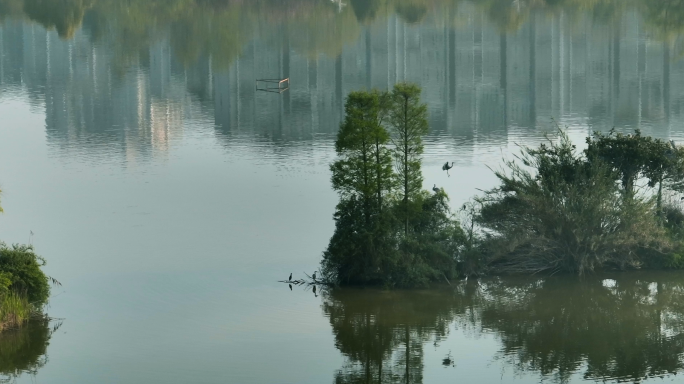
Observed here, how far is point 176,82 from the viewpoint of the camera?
45625 mm

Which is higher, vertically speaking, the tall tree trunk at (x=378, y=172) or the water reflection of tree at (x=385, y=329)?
the tall tree trunk at (x=378, y=172)

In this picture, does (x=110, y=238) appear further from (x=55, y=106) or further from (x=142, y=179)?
(x=55, y=106)

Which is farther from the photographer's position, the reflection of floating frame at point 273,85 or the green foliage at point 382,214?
the reflection of floating frame at point 273,85

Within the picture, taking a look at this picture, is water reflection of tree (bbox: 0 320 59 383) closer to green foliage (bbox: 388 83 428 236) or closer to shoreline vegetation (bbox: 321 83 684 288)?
shoreline vegetation (bbox: 321 83 684 288)

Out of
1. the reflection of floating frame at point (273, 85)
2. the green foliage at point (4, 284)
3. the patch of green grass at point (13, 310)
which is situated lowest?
the patch of green grass at point (13, 310)

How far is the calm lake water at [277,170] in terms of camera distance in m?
19.2

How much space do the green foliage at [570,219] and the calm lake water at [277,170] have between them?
1.57 feet

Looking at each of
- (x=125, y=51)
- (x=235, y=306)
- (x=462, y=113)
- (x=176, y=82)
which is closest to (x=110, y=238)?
(x=235, y=306)

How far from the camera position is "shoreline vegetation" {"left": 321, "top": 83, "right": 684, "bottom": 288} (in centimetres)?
2166

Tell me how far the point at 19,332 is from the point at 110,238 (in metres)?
6.06

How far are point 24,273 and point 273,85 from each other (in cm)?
2598

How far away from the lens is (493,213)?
22578 millimetres

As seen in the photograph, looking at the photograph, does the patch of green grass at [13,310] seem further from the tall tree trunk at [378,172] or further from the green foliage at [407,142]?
the green foliage at [407,142]

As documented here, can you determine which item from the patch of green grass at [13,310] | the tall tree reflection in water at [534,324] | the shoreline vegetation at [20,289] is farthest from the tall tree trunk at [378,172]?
the patch of green grass at [13,310]
